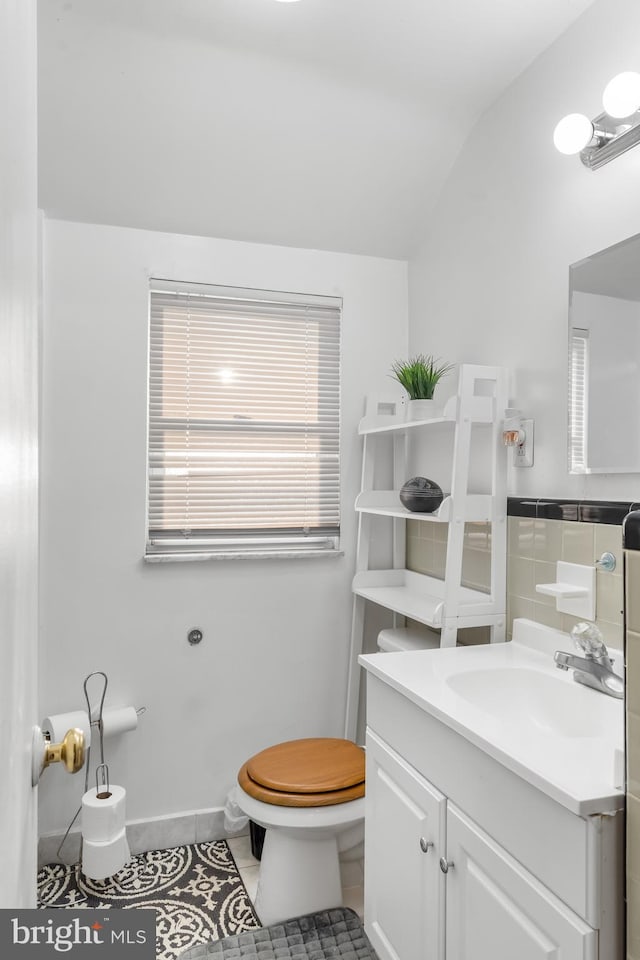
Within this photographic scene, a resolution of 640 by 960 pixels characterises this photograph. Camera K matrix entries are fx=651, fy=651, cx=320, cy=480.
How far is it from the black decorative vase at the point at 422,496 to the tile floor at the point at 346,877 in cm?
117

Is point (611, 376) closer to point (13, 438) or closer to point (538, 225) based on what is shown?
point (538, 225)

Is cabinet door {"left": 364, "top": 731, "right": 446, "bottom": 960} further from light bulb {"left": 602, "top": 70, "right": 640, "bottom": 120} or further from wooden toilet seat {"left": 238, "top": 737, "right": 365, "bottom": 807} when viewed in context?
light bulb {"left": 602, "top": 70, "right": 640, "bottom": 120}

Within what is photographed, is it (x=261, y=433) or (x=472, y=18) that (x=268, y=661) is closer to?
(x=261, y=433)

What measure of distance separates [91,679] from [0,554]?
6.88ft

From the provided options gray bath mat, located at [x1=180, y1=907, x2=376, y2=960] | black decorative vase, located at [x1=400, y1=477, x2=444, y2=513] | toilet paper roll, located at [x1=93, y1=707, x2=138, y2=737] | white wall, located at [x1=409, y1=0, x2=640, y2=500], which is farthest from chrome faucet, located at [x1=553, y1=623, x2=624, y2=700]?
toilet paper roll, located at [x1=93, y1=707, x2=138, y2=737]

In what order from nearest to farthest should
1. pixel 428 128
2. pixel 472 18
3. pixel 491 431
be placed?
pixel 472 18
pixel 491 431
pixel 428 128

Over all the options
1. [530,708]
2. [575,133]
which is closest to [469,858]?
[530,708]

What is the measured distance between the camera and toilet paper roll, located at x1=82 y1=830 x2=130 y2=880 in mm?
2064

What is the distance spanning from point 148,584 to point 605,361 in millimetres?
1669

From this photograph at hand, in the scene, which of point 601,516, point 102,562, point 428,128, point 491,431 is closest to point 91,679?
point 102,562

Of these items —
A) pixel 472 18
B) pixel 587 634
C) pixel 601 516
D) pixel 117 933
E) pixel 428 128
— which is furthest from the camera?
pixel 428 128

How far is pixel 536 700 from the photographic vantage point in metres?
1.60

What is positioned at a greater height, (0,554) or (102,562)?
(0,554)

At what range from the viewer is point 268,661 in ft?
8.21
